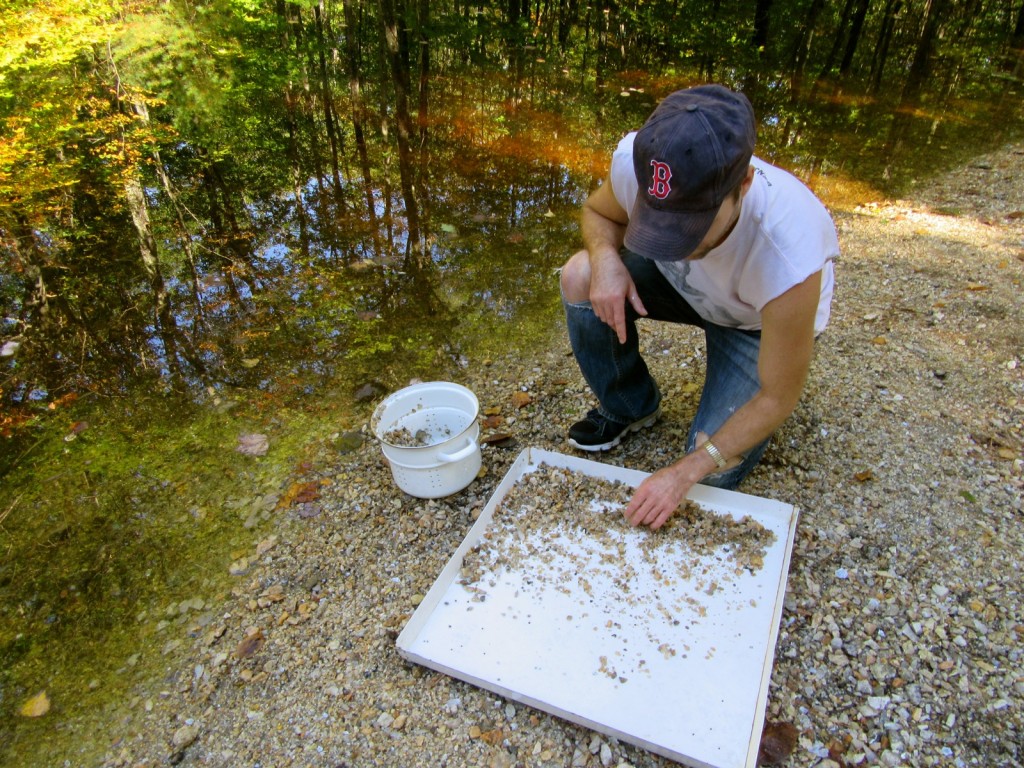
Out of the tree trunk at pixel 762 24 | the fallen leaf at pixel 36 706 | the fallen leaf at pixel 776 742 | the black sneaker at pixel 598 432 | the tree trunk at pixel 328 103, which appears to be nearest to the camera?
the fallen leaf at pixel 776 742

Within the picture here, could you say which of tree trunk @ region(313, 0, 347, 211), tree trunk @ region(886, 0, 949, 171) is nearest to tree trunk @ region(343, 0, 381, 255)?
tree trunk @ region(313, 0, 347, 211)

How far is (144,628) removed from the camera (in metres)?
1.73

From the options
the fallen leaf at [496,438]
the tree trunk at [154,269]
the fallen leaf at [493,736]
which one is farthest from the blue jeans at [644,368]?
the tree trunk at [154,269]

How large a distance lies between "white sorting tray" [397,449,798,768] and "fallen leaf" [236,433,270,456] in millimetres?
947

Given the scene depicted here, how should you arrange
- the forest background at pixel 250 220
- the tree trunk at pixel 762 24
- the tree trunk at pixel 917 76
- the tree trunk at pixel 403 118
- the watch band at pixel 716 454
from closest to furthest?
1. the watch band at pixel 716 454
2. the forest background at pixel 250 220
3. the tree trunk at pixel 403 118
4. the tree trunk at pixel 917 76
5. the tree trunk at pixel 762 24

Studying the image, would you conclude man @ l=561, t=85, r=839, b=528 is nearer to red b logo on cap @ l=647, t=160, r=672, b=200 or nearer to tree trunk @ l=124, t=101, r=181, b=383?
red b logo on cap @ l=647, t=160, r=672, b=200

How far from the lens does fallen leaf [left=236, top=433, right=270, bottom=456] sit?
7.50ft

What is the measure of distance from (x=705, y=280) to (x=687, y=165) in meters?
0.55

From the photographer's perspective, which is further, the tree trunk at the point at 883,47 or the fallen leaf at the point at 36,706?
the tree trunk at the point at 883,47

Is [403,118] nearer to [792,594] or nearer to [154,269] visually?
[154,269]

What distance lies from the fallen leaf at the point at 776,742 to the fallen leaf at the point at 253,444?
181 cm

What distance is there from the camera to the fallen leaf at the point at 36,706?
5.09 ft

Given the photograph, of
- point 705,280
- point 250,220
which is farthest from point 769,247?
point 250,220

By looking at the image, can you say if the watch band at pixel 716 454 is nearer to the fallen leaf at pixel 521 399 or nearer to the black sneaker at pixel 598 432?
the black sneaker at pixel 598 432
